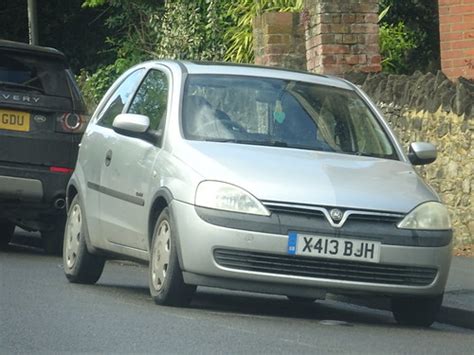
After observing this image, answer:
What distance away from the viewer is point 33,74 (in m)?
15.0

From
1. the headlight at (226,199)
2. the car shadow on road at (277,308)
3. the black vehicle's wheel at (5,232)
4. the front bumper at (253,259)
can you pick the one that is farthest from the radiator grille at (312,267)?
the black vehicle's wheel at (5,232)

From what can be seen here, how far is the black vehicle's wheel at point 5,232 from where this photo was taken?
15.8m

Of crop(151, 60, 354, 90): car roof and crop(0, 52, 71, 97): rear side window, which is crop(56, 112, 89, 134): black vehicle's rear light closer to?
crop(0, 52, 71, 97): rear side window

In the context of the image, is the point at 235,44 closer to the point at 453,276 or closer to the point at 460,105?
the point at 460,105

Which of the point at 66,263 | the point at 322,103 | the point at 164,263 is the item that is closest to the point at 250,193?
the point at 164,263

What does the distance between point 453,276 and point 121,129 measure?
3.54 metres

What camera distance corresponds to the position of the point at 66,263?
12156mm

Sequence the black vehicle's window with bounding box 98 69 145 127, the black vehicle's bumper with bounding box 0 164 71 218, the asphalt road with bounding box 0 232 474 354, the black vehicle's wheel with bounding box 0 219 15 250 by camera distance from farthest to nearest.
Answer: the black vehicle's wheel with bounding box 0 219 15 250 < the black vehicle's bumper with bounding box 0 164 71 218 < the black vehicle's window with bounding box 98 69 145 127 < the asphalt road with bounding box 0 232 474 354

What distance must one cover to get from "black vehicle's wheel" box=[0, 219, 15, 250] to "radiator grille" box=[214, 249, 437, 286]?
6.35m

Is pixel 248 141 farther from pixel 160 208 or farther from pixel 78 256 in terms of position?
pixel 78 256

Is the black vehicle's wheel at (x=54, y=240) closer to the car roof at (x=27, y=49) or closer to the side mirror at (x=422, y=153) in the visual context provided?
the car roof at (x=27, y=49)

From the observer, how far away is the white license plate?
9664 millimetres

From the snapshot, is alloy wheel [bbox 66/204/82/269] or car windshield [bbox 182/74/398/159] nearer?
car windshield [bbox 182/74/398/159]

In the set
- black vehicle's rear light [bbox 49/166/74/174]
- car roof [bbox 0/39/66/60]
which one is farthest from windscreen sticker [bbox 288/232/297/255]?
car roof [bbox 0/39/66/60]
